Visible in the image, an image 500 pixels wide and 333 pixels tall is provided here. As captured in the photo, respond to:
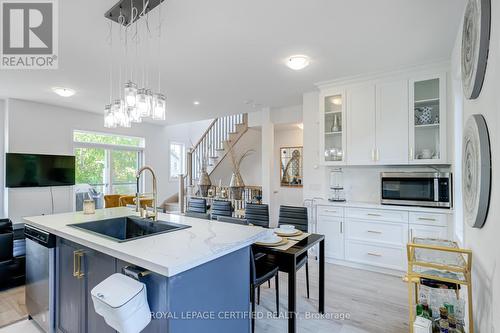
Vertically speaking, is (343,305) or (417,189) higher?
(417,189)

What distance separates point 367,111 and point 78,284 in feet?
12.6

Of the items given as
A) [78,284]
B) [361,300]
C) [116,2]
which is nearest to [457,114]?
[361,300]

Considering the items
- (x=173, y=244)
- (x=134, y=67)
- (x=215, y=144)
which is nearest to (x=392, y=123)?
(x=173, y=244)

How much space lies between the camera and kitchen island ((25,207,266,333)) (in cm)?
127

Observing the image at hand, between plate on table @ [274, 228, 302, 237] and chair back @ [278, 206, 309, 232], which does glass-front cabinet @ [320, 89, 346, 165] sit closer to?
chair back @ [278, 206, 309, 232]

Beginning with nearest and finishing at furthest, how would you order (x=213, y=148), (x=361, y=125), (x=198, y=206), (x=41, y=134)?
1. (x=361, y=125)
2. (x=198, y=206)
3. (x=41, y=134)
4. (x=213, y=148)

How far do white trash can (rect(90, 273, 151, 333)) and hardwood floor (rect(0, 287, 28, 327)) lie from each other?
197 centimetres

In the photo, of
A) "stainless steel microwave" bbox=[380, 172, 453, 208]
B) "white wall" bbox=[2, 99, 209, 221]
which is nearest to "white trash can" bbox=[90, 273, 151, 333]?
"stainless steel microwave" bbox=[380, 172, 453, 208]

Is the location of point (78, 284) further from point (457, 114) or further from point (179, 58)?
point (457, 114)

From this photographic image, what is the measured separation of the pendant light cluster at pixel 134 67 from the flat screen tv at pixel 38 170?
3002mm

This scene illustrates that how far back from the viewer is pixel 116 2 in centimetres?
203

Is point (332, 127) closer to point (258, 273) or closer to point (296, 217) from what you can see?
point (296, 217)

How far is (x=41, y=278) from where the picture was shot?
2.16 m

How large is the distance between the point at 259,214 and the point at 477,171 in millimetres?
2488
